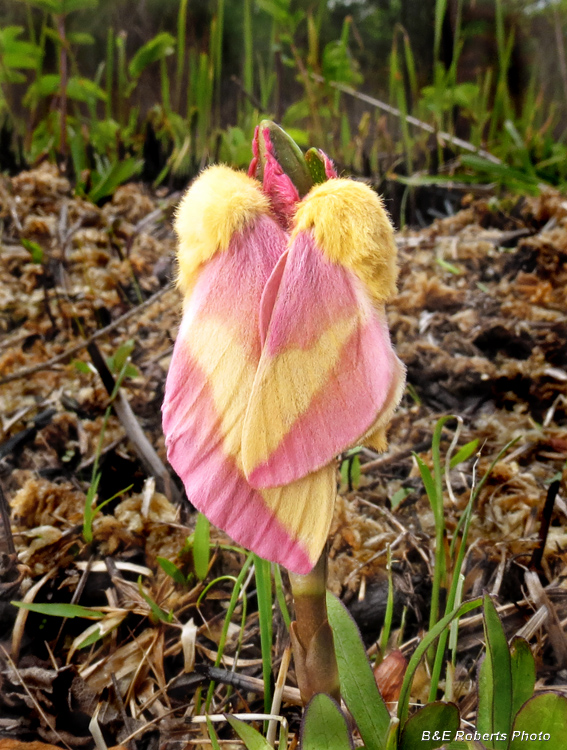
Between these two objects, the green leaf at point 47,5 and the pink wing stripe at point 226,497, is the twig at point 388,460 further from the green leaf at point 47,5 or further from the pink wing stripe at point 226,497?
the green leaf at point 47,5

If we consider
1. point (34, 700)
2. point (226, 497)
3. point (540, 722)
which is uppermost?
point (226, 497)

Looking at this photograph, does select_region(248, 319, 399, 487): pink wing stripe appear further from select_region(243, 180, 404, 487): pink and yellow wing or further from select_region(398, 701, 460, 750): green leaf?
select_region(398, 701, 460, 750): green leaf

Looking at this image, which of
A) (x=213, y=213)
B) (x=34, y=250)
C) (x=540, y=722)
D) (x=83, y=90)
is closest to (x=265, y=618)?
(x=540, y=722)

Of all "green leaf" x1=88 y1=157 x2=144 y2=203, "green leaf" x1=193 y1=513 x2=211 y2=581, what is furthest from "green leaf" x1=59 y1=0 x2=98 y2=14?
"green leaf" x1=193 y1=513 x2=211 y2=581

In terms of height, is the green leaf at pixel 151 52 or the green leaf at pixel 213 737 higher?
the green leaf at pixel 151 52

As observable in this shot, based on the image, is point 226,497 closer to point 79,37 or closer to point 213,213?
point 213,213

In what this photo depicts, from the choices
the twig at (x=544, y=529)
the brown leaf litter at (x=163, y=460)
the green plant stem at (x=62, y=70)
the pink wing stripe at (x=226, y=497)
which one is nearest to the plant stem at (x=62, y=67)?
the green plant stem at (x=62, y=70)
